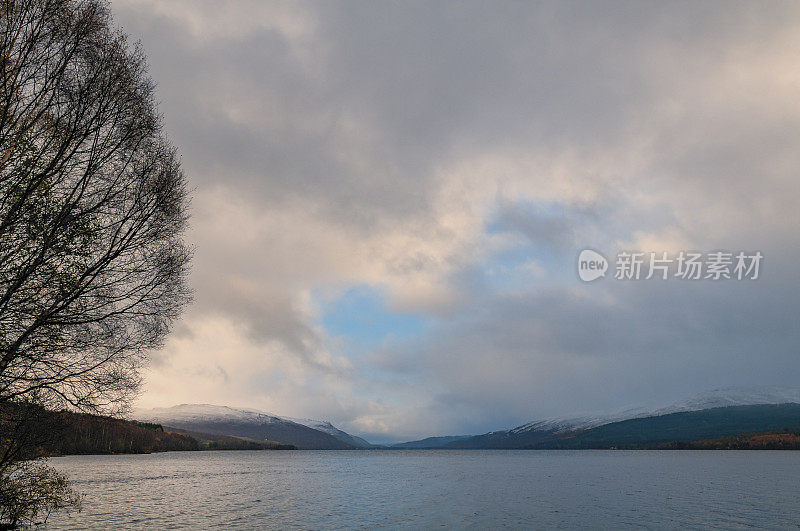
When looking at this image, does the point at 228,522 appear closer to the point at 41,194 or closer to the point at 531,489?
the point at 41,194

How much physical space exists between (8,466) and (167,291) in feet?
37.4

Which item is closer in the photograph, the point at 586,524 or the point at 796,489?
the point at 586,524

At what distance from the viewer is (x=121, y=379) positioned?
23.2 meters

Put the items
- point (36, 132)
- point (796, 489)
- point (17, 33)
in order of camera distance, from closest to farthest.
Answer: point (17, 33) < point (36, 132) < point (796, 489)

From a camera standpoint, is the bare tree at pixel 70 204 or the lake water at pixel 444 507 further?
the lake water at pixel 444 507

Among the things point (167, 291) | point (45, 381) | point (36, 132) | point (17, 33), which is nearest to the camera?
point (17, 33)

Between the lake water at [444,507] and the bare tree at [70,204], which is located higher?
the bare tree at [70,204]

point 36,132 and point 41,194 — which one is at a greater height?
point 36,132

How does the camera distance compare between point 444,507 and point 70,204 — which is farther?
point 444,507

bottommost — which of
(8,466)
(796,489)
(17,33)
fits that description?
(796,489)

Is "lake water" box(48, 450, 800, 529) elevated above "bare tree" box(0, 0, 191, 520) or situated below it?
below

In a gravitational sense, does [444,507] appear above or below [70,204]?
below

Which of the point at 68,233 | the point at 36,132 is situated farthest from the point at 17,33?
the point at 68,233

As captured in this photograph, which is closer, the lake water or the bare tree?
the bare tree
